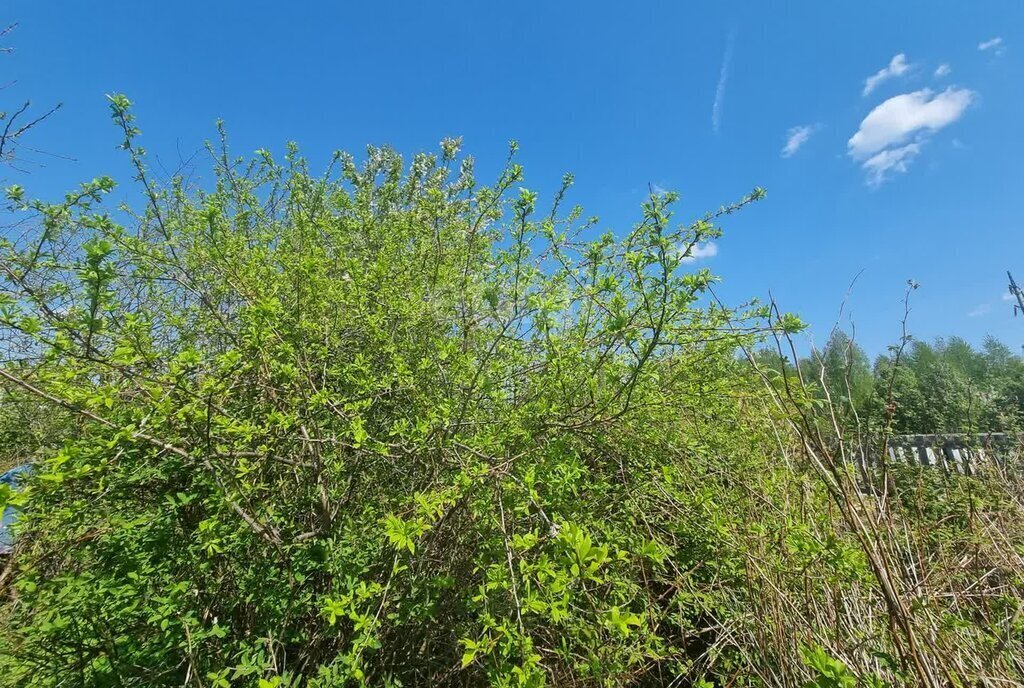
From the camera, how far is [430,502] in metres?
1.62

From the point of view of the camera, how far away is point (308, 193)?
3.92 metres

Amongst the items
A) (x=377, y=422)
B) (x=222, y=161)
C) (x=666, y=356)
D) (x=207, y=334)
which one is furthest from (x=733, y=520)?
(x=222, y=161)

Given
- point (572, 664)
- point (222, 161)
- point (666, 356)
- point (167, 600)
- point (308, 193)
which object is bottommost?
point (572, 664)

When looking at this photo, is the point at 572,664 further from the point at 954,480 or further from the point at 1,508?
the point at 954,480

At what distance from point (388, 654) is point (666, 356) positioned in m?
1.96

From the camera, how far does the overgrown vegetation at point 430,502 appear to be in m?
1.61

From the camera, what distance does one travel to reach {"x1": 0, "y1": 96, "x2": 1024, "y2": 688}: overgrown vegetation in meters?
1.61

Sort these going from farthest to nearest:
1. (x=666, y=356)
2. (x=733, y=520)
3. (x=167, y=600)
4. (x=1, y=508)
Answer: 1. (x=666, y=356)
2. (x=733, y=520)
3. (x=167, y=600)
4. (x=1, y=508)

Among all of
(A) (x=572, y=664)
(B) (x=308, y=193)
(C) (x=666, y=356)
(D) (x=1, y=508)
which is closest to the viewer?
(D) (x=1, y=508)

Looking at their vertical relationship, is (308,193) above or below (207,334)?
above

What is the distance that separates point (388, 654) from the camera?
6.64 feet

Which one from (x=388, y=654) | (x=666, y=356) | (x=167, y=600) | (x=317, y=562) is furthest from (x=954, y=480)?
(x=167, y=600)

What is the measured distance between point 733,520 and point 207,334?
10.4 feet

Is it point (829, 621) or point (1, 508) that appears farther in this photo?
point (829, 621)
